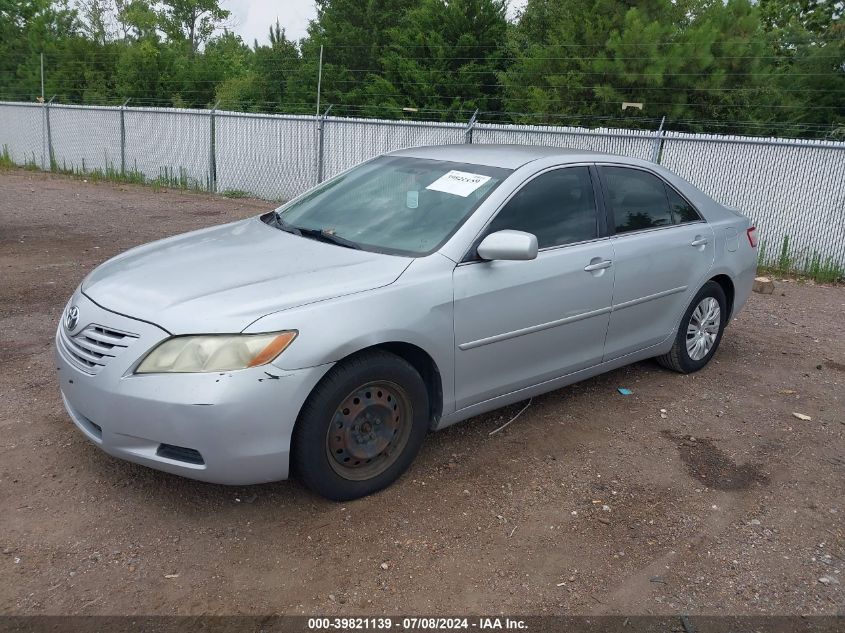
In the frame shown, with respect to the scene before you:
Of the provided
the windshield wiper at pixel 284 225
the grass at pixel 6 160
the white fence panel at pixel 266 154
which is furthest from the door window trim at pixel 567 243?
the grass at pixel 6 160

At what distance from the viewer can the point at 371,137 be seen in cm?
1441

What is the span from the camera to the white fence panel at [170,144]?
1738cm

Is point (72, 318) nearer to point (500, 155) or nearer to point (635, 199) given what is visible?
point (500, 155)

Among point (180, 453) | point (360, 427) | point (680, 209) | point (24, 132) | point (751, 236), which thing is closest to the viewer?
point (180, 453)

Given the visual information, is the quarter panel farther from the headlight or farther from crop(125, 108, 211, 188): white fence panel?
crop(125, 108, 211, 188): white fence panel

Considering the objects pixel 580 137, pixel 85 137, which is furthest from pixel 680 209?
pixel 85 137

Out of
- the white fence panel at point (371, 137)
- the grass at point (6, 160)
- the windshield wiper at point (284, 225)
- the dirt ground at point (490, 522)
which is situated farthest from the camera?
the grass at point (6, 160)

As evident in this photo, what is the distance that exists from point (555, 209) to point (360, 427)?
1.80 m

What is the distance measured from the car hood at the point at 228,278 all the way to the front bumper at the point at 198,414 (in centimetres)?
14

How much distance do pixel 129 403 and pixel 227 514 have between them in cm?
71

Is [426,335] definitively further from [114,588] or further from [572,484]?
[114,588]

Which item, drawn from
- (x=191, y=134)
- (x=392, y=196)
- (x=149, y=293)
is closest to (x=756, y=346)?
(x=392, y=196)

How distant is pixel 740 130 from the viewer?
53.6 ft

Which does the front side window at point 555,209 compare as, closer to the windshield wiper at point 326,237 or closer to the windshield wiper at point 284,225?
the windshield wiper at point 326,237
